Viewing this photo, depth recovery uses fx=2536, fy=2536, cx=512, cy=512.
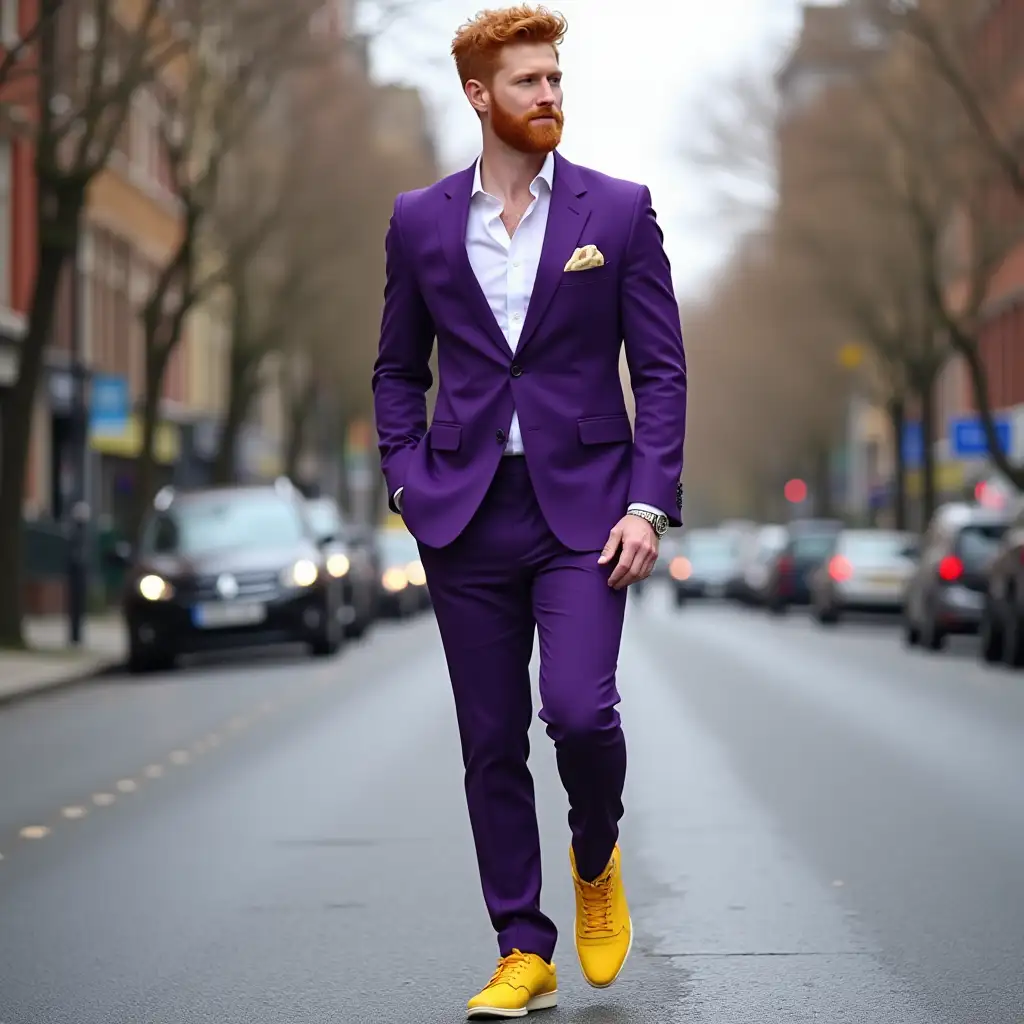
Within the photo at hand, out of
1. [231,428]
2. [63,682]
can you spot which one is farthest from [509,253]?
[231,428]

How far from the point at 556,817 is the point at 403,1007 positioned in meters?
4.37

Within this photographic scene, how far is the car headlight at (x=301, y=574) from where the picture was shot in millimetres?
22531

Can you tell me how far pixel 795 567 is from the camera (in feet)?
145

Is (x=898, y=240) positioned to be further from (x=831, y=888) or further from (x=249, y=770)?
(x=831, y=888)

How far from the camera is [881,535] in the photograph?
36156 mm

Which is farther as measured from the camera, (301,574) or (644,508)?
(301,574)

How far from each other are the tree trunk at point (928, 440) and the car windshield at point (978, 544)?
18553 millimetres

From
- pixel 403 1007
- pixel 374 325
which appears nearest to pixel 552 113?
pixel 403 1007

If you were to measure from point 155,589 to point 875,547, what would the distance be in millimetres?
15855

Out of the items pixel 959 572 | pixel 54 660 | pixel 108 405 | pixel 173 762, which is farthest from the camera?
pixel 108 405

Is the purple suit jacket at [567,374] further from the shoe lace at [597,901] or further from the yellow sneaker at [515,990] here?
the yellow sneaker at [515,990]

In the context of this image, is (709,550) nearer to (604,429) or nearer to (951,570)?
(951,570)

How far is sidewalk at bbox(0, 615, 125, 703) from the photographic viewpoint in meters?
19.3

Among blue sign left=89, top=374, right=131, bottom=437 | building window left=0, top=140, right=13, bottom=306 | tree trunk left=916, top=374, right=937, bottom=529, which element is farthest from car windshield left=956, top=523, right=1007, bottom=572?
tree trunk left=916, top=374, right=937, bottom=529
